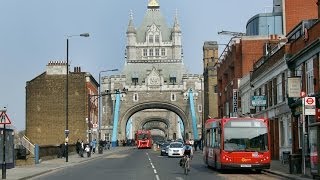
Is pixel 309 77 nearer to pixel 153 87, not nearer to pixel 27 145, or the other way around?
pixel 27 145

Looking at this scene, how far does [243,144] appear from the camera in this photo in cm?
3011

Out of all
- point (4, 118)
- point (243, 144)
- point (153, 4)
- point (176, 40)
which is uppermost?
point (153, 4)

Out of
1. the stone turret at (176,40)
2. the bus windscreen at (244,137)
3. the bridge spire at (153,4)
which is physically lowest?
the bus windscreen at (244,137)

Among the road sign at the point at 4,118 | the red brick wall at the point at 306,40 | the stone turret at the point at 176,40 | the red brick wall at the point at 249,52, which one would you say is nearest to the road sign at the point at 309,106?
the red brick wall at the point at 306,40

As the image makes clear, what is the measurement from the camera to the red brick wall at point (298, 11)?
5609 cm

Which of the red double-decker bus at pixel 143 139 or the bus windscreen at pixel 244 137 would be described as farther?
the red double-decker bus at pixel 143 139

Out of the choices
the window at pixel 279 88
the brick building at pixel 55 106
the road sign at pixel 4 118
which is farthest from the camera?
the brick building at pixel 55 106

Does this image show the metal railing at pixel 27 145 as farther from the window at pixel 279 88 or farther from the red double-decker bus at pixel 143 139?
the red double-decker bus at pixel 143 139

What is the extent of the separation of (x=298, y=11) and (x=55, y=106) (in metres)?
44.2

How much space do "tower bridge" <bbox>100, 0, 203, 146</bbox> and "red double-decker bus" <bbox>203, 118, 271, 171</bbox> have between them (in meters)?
99.5

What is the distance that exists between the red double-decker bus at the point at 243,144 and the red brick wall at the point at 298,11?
92.7ft

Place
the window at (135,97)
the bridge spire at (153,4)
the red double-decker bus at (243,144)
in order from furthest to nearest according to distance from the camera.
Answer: the bridge spire at (153,4) → the window at (135,97) → the red double-decker bus at (243,144)

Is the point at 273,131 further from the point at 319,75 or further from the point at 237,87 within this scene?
the point at 237,87

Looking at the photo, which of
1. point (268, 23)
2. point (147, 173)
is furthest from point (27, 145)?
point (268, 23)
